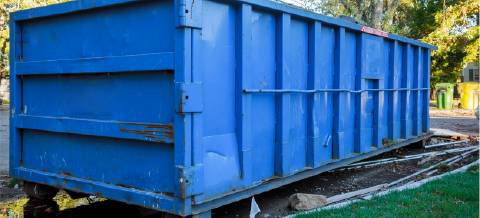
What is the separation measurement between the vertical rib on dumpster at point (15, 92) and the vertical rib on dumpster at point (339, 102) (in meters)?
4.46

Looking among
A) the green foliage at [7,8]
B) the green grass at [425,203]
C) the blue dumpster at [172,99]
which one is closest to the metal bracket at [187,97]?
the blue dumpster at [172,99]

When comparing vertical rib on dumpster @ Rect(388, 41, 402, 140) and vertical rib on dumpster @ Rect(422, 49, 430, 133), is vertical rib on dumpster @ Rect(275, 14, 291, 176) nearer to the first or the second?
vertical rib on dumpster @ Rect(388, 41, 402, 140)

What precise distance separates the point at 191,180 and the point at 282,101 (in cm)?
173

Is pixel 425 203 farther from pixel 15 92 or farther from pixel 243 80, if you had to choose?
pixel 15 92

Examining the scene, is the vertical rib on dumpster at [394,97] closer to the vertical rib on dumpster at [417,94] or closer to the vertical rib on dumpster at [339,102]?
the vertical rib on dumpster at [417,94]

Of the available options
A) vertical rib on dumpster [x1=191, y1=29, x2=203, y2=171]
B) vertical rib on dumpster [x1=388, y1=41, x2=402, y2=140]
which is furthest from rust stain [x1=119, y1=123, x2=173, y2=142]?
vertical rib on dumpster [x1=388, y1=41, x2=402, y2=140]

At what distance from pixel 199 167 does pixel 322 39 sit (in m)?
3.00

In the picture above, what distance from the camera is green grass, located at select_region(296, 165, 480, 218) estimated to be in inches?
169

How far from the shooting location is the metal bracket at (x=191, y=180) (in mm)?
3564

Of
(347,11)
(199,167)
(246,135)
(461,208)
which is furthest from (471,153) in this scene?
(347,11)

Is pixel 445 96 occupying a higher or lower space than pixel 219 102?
higher

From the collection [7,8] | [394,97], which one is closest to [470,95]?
[394,97]

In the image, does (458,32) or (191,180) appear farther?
A: (458,32)

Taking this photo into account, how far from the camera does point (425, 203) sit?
185 inches
